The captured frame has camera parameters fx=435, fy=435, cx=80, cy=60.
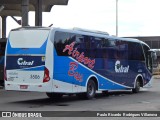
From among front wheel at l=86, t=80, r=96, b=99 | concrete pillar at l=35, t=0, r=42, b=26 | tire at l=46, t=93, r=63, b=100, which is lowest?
tire at l=46, t=93, r=63, b=100

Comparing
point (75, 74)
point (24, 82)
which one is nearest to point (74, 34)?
point (75, 74)

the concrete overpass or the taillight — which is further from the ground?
the concrete overpass

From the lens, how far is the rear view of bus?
17719 millimetres

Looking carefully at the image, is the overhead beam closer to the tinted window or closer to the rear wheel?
the tinted window

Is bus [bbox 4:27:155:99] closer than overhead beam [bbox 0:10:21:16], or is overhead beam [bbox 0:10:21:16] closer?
bus [bbox 4:27:155:99]

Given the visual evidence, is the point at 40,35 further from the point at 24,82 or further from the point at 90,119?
the point at 90,119

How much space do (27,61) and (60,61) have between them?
1379 millimetres

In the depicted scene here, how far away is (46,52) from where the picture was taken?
17703 mm

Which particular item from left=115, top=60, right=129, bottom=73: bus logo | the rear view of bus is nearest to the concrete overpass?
left=115, top=60, right=129, bottom=73: bus logo

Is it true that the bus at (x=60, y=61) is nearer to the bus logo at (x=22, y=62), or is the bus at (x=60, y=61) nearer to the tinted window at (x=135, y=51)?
the bus logo at (x=22, y=62)

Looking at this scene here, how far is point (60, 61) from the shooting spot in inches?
720

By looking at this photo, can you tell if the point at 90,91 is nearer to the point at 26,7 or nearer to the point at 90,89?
the point at 90,89

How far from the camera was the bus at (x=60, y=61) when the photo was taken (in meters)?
17.8

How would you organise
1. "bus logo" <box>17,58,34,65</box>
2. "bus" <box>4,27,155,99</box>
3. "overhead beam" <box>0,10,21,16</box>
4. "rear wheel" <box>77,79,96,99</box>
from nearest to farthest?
"bus" <box>4,27,155,99</box> → "bus logo" <box>17,58,34,65</box> → "rear wheel" <box>77,79,96,99</box> → "overhead beam" <box>0,10,21,16</box>
